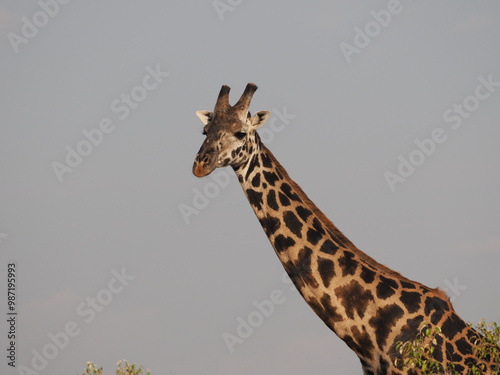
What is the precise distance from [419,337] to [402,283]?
1015mm

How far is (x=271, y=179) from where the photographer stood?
1525cm

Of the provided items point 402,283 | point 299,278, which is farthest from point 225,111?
point 402,283

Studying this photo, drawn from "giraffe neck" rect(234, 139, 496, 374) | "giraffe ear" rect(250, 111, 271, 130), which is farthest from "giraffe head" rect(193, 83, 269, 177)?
"giraffe neck" rect(234, 139, 496, 374)

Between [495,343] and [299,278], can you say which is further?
[299,278]

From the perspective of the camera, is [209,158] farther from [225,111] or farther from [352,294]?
[352,294]

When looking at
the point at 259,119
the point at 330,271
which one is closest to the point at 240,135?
the point at 259,119

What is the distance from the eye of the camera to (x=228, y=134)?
15.1 metres

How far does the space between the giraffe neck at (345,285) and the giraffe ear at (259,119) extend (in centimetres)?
43

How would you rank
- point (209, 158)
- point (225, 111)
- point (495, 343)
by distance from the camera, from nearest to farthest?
point (495, 343)
point (209, 158)
point (225, 111)

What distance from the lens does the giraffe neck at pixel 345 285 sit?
46.2ft

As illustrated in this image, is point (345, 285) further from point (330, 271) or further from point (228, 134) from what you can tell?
point (228, 134)

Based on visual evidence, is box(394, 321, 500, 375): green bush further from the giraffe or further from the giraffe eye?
the giraffe eye

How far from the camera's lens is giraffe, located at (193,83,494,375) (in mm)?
14070

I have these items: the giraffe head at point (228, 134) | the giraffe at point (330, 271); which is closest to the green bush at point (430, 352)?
the giraffe at point (330, 271)
